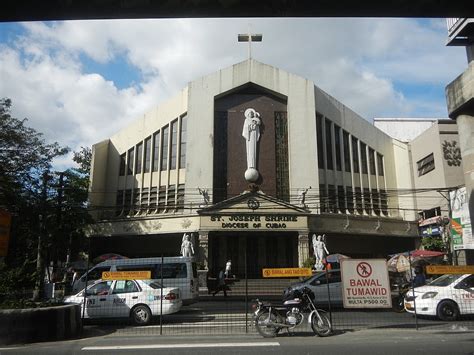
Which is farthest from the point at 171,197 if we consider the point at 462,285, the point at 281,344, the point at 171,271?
the point at 281,344

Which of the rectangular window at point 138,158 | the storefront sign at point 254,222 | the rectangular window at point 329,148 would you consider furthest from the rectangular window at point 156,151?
the rectangular window at point 329,148

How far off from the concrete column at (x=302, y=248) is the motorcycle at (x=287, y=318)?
18203 mm

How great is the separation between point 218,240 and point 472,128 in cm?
2066

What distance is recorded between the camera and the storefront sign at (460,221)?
2442 centimetres

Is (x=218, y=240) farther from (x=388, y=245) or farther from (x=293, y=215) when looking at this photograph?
(x=388, y=245)

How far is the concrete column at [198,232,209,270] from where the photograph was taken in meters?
28.6

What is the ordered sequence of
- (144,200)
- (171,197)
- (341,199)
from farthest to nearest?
(144,200) → (341,199) → (171,197)

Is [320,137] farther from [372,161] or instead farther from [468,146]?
[468,146]

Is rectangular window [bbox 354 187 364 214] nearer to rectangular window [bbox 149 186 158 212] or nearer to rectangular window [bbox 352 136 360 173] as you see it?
rectangular window [bbox 352 136 360 173]

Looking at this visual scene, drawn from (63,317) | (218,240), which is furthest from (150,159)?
(63,317)

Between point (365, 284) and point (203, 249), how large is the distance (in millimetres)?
17976

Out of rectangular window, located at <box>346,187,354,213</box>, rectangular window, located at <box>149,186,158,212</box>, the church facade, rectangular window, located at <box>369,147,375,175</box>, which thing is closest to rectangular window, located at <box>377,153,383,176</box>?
the church facade

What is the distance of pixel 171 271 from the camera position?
58.7ft

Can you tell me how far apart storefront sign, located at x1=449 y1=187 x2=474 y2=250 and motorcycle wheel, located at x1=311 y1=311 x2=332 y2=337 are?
16791mm
